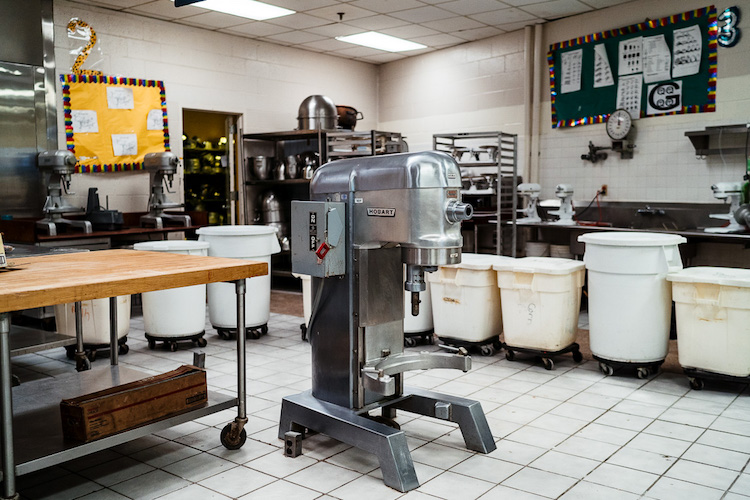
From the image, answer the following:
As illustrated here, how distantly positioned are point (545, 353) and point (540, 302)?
1.16ft

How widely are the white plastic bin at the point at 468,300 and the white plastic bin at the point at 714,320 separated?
1.21m

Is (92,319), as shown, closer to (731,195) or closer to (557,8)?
(731,195)

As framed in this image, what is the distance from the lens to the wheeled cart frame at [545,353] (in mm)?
4348

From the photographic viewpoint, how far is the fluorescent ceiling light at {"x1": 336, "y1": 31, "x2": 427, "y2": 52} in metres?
8.16

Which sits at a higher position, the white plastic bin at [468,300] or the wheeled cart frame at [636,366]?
the white plastic bin at [468,300]

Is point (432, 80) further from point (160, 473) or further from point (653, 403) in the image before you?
point (160, 473)

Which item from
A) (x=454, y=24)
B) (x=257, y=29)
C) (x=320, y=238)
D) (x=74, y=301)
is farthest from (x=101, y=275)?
(x=454, y=24)

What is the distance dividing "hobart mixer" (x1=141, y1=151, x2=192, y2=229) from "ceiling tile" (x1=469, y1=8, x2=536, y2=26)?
3749 mm

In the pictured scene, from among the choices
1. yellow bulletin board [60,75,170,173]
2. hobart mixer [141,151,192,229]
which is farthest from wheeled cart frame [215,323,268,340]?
yellow bulletin board [60,75,170,173]

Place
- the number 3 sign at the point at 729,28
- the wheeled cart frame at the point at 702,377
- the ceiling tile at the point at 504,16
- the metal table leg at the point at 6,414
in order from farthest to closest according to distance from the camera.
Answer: the ceiling tile at the point at 504,16 → the number 3 sign at the point at 729,28 → the wheeled cart frame at the point at 702,377 → the metal table leg at the point at 6,414

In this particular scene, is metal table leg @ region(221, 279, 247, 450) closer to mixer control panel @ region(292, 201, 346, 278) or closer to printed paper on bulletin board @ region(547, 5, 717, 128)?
mixer control panel @ region(292, 201, 346, 278)

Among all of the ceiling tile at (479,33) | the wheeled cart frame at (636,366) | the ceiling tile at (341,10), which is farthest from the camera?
the ceiling tile at (479,33)

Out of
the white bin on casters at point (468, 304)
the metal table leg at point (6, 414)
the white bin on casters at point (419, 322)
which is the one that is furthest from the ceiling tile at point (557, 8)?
the metal table leg at point (6, 414)

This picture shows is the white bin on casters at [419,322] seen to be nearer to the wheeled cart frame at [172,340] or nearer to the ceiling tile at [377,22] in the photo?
the wheeled cart frame at [172,340]
